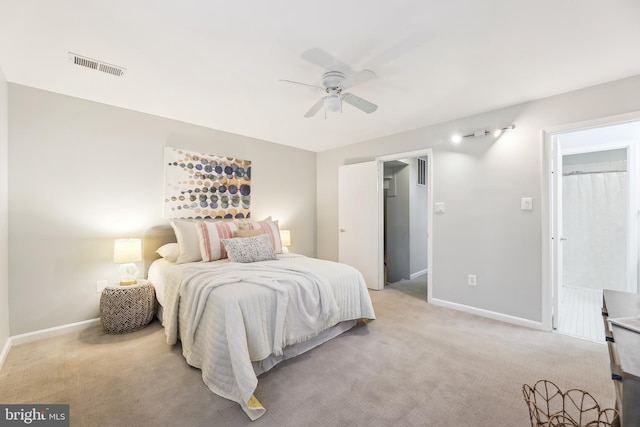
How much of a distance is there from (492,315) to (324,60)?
10.3 ft

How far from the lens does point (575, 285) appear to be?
421 centimetres

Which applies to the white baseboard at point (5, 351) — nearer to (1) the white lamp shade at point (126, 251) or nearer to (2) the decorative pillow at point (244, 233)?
(1) the white lamp shade at point (126, 251)

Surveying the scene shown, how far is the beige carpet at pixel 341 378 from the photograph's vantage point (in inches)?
63.0

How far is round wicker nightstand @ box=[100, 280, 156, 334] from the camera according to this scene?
2.60 meters

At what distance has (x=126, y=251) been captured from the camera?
107 inches

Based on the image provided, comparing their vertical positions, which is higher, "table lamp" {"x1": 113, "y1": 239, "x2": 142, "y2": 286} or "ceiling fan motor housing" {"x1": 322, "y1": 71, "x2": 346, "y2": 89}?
"ceiling fan motor housing" {"x1": 322, "y1": 71, "x2": 346, "y2": 89}

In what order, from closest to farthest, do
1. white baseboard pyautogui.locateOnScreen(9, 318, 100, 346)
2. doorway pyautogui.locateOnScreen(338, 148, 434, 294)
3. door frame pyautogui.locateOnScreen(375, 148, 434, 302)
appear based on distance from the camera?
white baseboard pyautogui.locateOnScreen(9, 318, 100, 346) → door frame pyautogui.locateOnScreen(375, 148, 434, 302) → doorway pyautogui.locateOnScreen(338, 148, 434, 294)

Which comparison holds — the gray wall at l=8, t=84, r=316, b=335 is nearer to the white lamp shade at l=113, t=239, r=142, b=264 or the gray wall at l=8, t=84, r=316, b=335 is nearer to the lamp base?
the lamp base

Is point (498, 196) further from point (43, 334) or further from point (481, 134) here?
point (43, 334)

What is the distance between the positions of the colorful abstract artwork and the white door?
1555 millimetres

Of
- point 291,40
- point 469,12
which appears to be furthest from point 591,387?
point 291,40

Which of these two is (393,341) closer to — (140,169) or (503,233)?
(503,233)

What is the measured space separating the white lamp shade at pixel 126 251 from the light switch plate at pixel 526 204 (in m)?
3.97

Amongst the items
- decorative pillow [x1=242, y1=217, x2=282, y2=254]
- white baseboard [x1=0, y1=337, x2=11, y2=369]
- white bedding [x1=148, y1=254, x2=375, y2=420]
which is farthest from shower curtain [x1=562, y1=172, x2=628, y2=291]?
white baseboard [x1=0, y1=337, x2=11, y2=369]
